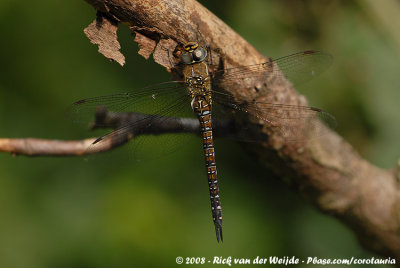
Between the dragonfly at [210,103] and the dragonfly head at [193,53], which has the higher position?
the dragonfly head at [193,53]

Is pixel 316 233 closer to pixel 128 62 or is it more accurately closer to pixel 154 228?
pixel 154 228

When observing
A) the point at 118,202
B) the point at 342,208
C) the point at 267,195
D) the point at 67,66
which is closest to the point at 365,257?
the point at 342,208

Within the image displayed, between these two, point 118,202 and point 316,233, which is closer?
point 118,202

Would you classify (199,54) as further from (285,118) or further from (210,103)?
(285,118)

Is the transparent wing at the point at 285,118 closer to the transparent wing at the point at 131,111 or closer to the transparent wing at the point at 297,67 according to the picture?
the transparent wing at the point at 297,67

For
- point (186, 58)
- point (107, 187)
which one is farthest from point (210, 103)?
point (107, 187)

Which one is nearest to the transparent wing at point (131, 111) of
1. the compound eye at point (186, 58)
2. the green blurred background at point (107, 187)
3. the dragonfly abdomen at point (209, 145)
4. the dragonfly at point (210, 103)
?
the dragonfly at point (210, 103)

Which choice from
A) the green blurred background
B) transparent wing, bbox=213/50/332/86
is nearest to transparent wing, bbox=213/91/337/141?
transparent wing, bbox=213/50/332/86
